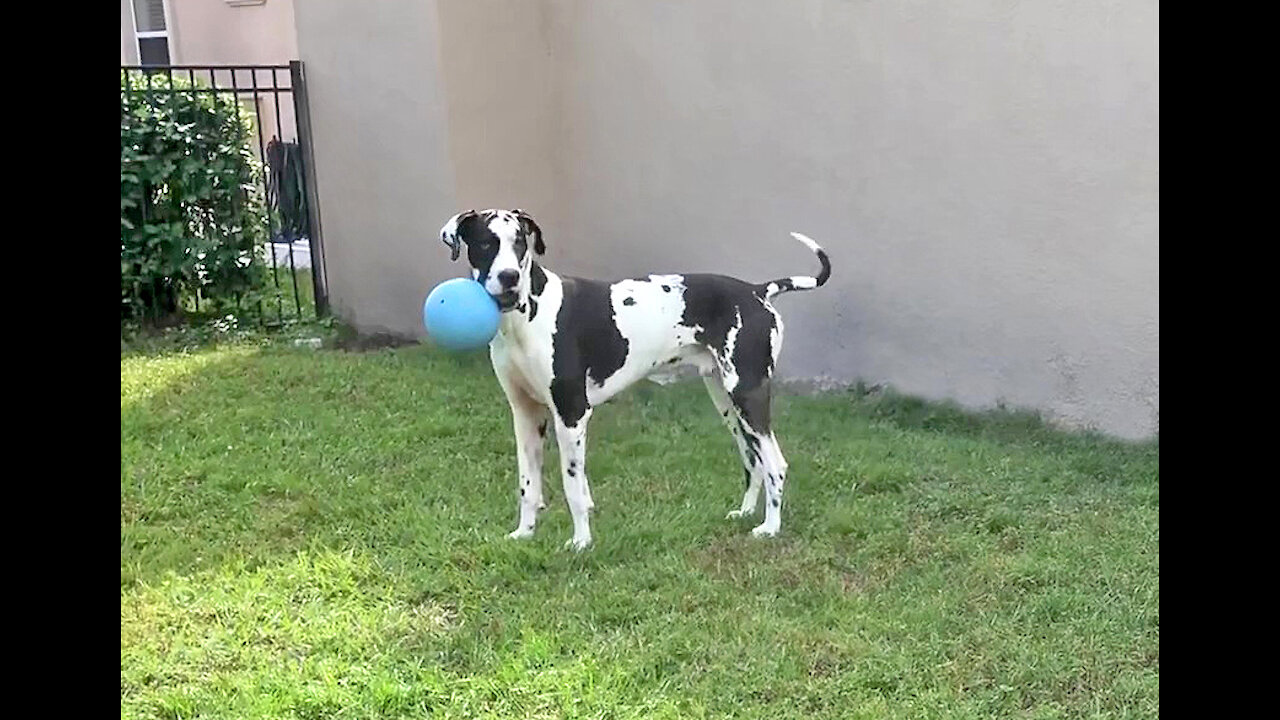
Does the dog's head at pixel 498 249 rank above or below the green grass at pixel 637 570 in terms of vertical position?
above

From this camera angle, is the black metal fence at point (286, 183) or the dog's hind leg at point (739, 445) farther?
the black metal fence at point (286, 183)

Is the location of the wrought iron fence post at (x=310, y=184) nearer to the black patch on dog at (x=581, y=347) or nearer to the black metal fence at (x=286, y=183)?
the black metal fence at (x=286, y=183)

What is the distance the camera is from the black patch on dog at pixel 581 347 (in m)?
4.32

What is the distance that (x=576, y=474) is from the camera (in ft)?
14.6

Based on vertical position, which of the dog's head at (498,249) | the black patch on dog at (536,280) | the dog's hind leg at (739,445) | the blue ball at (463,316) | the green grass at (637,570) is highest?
the dog's head at (498,249)

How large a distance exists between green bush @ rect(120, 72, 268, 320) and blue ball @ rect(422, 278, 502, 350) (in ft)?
16.8

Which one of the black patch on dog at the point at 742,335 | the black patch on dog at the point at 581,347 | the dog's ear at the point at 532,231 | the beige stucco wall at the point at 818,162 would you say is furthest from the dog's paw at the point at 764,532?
the beige stucco wall at the point at 818,162

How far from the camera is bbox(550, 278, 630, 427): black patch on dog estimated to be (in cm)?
432

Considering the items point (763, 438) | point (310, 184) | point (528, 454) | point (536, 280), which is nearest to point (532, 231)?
point (536, 280)

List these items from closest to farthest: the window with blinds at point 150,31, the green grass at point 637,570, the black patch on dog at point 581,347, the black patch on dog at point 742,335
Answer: the green grass at point 637,570
the black patch on dog at point 581,347
the black patch on dog at point 742,335
the window with blinds at point 150,31

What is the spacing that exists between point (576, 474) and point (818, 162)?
10.1 feet
